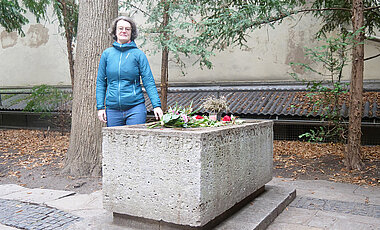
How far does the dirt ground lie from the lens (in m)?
6.07

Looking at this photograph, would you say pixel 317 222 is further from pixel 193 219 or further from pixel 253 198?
pixel 193 219

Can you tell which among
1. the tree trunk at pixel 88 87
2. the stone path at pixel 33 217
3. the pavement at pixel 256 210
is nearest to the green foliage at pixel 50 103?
the tree trunk at pixel 88 87

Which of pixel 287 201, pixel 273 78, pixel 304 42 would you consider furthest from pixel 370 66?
pixel 287 201

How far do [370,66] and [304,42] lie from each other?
2093 millimetres

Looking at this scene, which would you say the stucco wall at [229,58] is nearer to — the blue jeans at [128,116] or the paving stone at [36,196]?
the paving stone at [36,196]

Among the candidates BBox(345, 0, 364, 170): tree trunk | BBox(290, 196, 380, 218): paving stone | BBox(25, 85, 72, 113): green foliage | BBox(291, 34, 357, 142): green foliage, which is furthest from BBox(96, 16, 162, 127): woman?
BBox(25, 85, 72, 113): green foliage

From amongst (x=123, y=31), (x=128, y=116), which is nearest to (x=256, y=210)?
(x=128, y=116)

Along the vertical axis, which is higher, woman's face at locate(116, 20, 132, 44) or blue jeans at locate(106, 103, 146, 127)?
woman's face at locate(116, 20, 132, 44)

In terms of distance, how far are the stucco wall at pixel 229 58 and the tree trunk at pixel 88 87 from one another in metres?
4.37

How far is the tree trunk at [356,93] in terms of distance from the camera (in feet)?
21.3

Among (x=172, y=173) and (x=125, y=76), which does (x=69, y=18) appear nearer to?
(x=125, y=76)

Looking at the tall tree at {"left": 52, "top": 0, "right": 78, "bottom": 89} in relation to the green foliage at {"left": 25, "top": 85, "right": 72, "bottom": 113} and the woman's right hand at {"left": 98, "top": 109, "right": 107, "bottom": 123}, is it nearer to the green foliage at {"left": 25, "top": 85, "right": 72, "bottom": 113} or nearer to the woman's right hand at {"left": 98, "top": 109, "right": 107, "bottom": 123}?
the green foliage at {"left": 25, "top": 85, "right": 72, "bottom": 113}

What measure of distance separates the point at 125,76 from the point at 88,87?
7.23ft

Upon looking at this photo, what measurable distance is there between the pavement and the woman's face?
2023 millimetres
